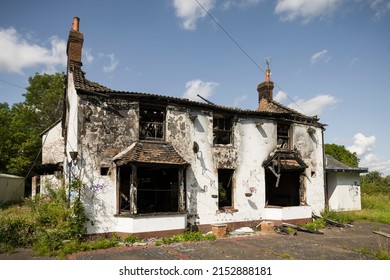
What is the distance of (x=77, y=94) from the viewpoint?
11508mm

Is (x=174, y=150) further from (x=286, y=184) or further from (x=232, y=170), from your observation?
(x=286, y=184)

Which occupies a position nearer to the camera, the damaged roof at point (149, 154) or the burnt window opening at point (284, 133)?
the damaged roof at point (149, 154)

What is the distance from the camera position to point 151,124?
13398 millimetres

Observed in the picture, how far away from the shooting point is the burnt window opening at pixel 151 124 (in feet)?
42.8

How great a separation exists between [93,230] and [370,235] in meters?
11.9

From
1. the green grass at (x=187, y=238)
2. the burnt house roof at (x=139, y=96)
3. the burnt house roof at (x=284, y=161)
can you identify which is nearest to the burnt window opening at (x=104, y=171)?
the burnt house roof at (x=139, y=96)

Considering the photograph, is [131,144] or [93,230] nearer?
[93,230]

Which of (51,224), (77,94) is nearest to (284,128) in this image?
(77,94)

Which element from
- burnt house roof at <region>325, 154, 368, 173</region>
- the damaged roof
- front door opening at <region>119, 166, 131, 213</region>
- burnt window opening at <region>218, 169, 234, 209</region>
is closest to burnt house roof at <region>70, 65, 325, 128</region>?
the damaged roof

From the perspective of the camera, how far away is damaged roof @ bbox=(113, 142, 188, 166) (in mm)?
11562

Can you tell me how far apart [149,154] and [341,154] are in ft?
119

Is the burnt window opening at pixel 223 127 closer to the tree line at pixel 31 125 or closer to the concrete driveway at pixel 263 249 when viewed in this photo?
the concrete driveway at pixel 263 249

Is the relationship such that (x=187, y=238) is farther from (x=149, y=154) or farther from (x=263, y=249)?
(x=149, y=154)

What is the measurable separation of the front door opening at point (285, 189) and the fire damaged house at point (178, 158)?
77mm
